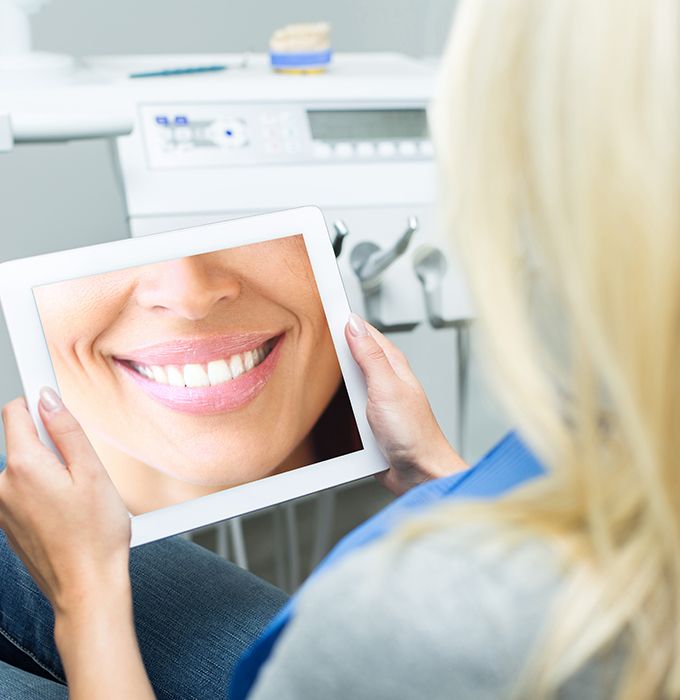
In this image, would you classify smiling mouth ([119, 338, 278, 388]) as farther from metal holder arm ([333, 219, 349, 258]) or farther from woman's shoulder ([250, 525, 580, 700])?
woman's shoulder ([250, 525, 580, 700])

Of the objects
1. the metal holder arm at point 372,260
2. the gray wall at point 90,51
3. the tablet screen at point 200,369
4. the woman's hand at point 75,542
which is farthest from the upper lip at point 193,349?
the gray wall at point 90,51

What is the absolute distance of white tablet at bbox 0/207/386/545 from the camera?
2.32 feet

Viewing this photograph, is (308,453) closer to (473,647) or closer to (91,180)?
(473,647)

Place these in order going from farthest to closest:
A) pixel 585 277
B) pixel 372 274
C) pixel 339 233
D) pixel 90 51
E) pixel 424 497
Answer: pixel 90 51, pixel 372 274, pixel 339 233, pixel 424 497, pixel 585 277

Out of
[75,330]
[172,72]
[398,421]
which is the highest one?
[172,72]

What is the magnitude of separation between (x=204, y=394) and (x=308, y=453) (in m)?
0.10

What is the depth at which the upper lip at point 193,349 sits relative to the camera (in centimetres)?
78

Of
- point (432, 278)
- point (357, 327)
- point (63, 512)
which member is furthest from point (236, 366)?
point (432, 278)

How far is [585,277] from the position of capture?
13.7 inches

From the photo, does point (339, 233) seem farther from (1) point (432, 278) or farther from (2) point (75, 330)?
(2) point (75, 330)

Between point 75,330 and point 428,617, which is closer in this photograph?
point 428,617

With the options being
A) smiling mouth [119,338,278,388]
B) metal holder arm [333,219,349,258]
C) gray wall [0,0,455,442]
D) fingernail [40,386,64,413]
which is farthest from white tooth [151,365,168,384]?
gray wall [0,0,455,442]

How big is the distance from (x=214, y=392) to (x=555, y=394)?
0.46m

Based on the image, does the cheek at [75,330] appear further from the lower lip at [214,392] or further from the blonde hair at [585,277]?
the blonde hair at [585,277]
